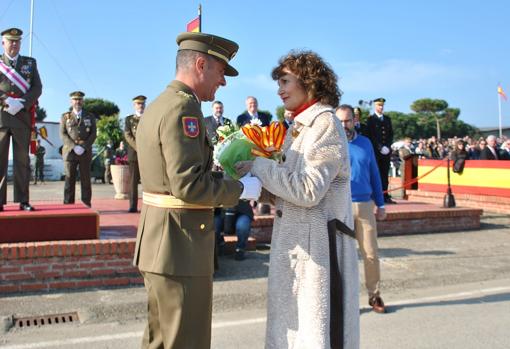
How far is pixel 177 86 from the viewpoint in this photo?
2775 millimetres

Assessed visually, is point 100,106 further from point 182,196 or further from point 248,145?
point 182,196

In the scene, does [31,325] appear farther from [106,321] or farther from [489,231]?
[489,231]

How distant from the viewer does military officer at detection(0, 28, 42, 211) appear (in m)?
6.47

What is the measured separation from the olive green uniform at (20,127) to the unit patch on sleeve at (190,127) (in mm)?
4763

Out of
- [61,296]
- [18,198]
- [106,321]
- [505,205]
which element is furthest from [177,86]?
[505,205]

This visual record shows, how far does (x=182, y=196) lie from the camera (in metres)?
2.55

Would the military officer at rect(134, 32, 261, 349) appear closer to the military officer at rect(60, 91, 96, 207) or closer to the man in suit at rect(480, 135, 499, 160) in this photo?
the military officer at rect(60, 91, 96, 207)

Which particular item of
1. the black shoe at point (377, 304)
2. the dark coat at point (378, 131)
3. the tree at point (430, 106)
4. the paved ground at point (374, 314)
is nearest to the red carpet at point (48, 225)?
the paved ground at point (374, 314)

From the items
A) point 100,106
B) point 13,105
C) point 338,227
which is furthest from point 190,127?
point 100,106

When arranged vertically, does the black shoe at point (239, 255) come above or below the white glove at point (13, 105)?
below

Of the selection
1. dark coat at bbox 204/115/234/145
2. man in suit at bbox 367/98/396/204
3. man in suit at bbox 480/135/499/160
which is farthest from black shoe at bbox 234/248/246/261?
man in suit at bbox 480/135/499/160

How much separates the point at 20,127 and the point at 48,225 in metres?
1.37

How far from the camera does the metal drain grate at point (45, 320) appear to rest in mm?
4953

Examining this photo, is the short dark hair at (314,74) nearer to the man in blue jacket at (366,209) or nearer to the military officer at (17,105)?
the man in blue jacket at (366,209)
